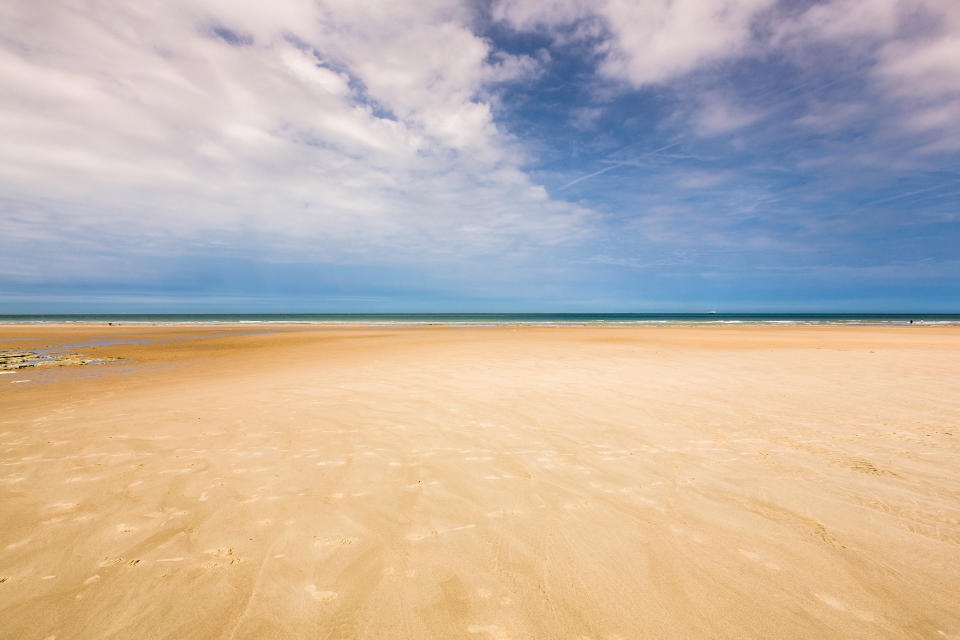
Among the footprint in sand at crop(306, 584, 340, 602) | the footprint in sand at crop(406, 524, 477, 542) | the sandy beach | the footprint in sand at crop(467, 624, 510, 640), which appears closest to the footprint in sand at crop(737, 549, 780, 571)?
the sandy beach

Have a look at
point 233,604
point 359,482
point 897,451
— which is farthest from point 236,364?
point 897,451

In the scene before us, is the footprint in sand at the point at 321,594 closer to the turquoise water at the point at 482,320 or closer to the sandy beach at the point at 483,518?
the sandy beach at the point at 483,518

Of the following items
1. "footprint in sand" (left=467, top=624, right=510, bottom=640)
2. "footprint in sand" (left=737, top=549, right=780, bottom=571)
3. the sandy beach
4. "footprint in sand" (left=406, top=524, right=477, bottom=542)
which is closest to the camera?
"footprint in sand" (left=467, top=624, right=510, bottom=640)

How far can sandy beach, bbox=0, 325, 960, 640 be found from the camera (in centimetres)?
Result: 242

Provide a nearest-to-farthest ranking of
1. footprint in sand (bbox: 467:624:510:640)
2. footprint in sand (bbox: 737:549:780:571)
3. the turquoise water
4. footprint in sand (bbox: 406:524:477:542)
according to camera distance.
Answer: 1. footprint in sand (bbox: 467:624:510:640)
2. footprint in sand (bbox: 737:549:780:571)
3. footprint in sand (bbox: 406:524:477:542)
4. the turquoise water

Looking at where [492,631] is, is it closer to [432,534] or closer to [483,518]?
[432,534]

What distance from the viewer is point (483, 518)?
11.6 feet

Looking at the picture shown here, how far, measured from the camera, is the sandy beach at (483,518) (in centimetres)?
242

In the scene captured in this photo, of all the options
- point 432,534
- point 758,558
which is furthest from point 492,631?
point 758,558

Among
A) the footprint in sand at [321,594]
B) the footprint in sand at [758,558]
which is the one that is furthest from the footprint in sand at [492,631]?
the footprint in sand at [758,558]

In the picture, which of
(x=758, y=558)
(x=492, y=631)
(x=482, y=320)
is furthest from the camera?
(x=482, y=320)

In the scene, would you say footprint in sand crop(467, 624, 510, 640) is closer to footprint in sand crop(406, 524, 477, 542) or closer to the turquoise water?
footprint in sand crop(406, 524, 477, 542)

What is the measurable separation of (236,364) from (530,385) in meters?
11.1

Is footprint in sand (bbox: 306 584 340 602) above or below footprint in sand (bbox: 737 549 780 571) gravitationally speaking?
below
